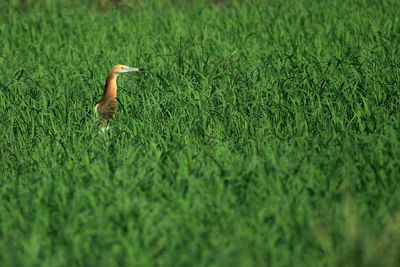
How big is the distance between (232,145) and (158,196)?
43.0 inches

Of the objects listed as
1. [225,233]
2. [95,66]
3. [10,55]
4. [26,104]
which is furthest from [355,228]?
[10,55]

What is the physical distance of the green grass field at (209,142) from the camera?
3857mm

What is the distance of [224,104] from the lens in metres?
6.21

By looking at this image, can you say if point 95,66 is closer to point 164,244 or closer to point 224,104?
point 224,104

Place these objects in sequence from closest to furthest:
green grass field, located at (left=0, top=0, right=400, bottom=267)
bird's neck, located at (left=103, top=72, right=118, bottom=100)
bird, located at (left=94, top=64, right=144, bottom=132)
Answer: green grass field, located at (left=0, top=0, right=400, bottom=267), bird, located at (left=94, top=64, right=144, bottom=132), bird's neck, located at (left=103, top=72, right=118, bottom=100)

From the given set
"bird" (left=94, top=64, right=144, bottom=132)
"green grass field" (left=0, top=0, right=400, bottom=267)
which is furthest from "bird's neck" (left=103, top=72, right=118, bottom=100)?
"green grass field" (left=0, top=0, right=400, bottom=267)

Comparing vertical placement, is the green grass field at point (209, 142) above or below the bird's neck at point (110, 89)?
below

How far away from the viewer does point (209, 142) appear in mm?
5648

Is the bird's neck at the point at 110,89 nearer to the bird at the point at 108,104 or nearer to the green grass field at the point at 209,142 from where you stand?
the bird at the point at 108,104

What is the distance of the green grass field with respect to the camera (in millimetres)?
3857

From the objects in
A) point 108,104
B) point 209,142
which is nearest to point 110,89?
point 108,104

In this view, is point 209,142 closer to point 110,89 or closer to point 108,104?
point 108,104

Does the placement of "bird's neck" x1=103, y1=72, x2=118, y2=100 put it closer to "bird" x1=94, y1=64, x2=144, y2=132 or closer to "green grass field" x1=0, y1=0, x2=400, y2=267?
"bird" x1=94, y1=64, x2=144, y2=132

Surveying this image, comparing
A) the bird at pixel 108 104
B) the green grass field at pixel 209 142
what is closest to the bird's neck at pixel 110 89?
the bird at pixel 108 104
